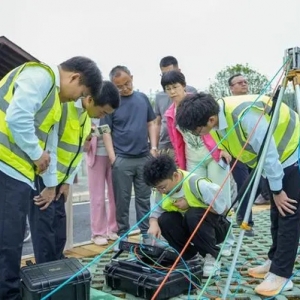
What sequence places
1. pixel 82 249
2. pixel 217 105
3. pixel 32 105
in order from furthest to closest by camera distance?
1. pixel 82 249
2. pixel 217 105
3. pixel 32 105

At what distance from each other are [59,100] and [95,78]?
0.75ft

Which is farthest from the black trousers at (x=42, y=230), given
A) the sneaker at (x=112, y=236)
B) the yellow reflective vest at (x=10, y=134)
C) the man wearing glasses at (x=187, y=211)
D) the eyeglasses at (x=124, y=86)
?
the eyeglasses at (x=124, y=86)

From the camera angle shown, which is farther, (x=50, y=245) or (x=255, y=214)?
(x=255, y=214)

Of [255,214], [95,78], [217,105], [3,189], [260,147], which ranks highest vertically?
[95,78]

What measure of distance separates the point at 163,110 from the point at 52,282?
2.53m

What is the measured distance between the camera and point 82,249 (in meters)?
3.91

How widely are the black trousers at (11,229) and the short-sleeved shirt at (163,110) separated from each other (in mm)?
2148

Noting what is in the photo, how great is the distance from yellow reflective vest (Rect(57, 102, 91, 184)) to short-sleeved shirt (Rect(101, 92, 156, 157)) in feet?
3.51

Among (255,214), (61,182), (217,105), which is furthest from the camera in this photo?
(255,214)

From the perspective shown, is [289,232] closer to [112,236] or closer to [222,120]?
[222,120]

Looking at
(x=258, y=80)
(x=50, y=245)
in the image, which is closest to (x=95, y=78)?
(x=50, y=245)

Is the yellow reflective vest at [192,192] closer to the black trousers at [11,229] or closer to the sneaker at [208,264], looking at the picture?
the sneaker at [208,264]

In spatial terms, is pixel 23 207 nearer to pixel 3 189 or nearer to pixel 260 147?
pixel 3 189

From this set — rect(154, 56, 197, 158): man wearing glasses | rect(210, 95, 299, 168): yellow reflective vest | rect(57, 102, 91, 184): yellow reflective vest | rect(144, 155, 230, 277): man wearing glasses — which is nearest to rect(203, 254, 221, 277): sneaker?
rect(144, 155, 230, 277): man wearing glasses
